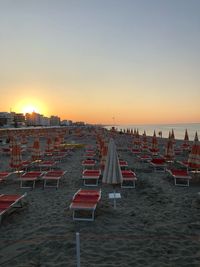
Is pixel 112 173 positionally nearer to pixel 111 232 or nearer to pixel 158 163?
pixel 111 232

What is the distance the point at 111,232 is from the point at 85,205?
1105 millimetres

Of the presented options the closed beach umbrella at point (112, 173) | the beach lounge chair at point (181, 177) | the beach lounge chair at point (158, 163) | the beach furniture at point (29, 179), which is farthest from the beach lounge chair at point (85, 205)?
the beach lounge chair at point (158, 163)

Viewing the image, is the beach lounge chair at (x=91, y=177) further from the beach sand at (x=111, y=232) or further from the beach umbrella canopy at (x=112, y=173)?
the beach umbrella canopy at (x=112, y=173)

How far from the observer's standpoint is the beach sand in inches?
193

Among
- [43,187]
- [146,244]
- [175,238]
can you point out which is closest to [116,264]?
[146,244]

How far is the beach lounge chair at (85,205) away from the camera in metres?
6.71

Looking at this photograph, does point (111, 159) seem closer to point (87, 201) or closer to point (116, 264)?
point (87, 201)

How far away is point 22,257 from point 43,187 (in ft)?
18.7

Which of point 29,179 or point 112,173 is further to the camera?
point 29,179

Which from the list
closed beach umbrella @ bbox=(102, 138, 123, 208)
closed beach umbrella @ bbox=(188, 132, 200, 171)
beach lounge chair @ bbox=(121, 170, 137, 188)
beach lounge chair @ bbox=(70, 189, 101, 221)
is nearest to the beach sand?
beach lounge chair @ bbox=(70, 189, 101, 221)

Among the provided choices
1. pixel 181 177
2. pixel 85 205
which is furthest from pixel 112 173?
pixel 181 177

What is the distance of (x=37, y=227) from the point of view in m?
6.45

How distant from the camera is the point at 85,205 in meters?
6.88

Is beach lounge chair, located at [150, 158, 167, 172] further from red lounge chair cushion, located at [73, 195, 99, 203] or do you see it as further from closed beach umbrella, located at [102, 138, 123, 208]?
closed beach umbrella, located at [102, 138, 123, 208]
